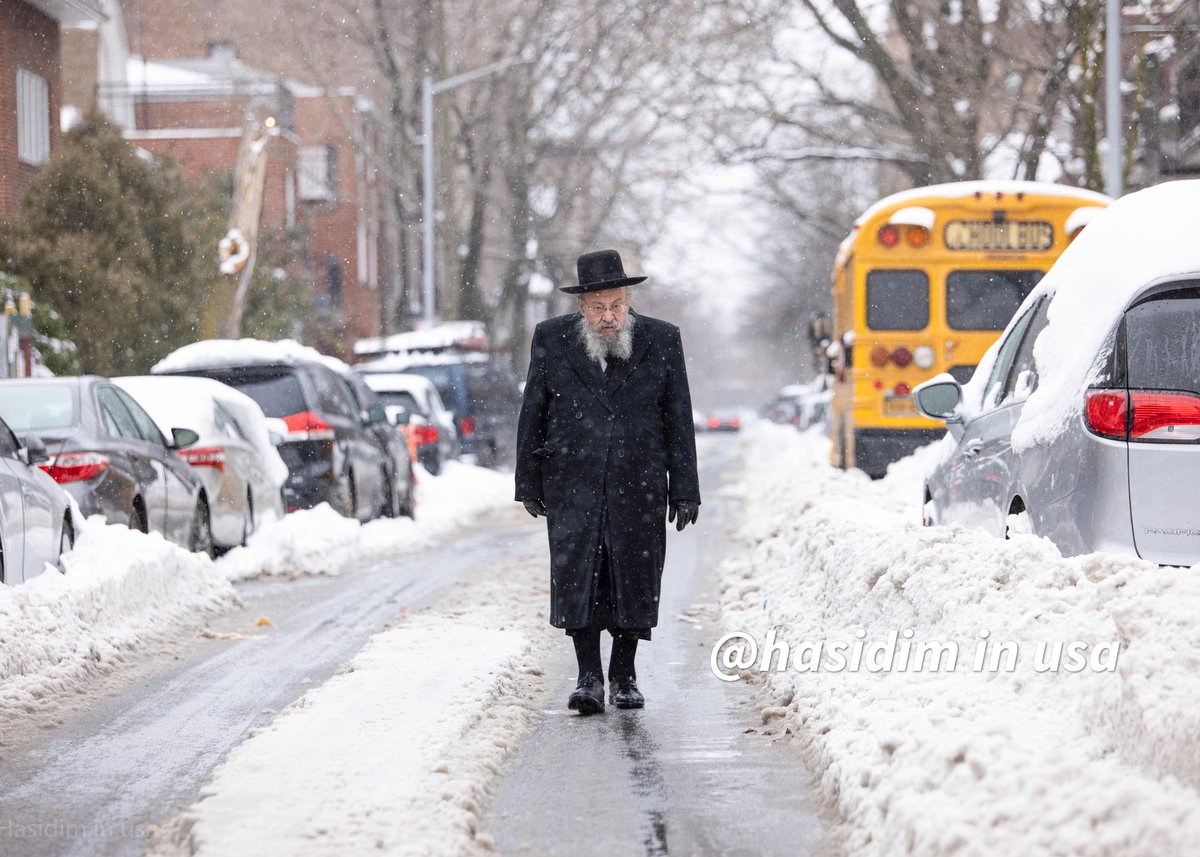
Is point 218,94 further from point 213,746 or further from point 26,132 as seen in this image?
point 213,746

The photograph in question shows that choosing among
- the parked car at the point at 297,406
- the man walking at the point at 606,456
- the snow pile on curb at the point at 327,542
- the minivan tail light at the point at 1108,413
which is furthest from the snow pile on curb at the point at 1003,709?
the parked car at the point at 297,406

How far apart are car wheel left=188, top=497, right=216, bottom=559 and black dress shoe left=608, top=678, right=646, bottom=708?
6595mm

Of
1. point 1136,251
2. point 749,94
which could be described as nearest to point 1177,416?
point 1136,251

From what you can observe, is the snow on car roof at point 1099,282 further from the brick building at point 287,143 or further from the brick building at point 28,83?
the brick building at point 287,143

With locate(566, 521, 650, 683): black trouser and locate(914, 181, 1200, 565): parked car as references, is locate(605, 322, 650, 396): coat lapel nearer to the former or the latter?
locate(566, 521, 650, 683): black trouser

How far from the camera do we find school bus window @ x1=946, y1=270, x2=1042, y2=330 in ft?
55.7

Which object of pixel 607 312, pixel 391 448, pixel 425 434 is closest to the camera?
pixel 607 312

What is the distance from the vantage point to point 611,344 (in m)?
7.33

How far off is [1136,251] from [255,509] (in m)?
9.93

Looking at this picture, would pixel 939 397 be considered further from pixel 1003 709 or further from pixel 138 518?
pixel 138 518

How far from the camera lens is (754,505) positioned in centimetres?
2033

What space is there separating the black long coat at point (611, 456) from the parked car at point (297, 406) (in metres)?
9.16

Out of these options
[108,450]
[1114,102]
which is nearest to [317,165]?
[1114,102]

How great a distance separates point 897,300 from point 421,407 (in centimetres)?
886
